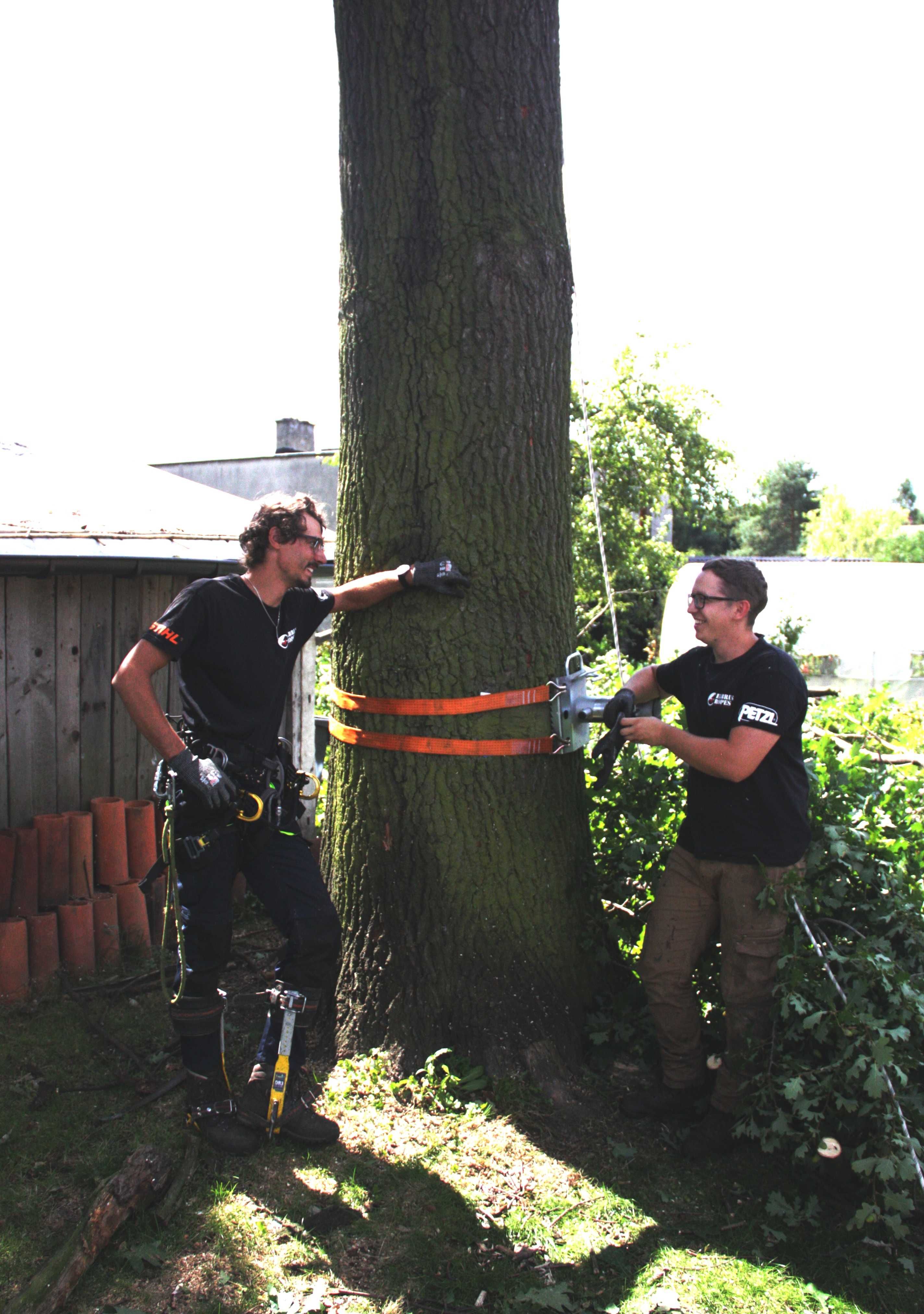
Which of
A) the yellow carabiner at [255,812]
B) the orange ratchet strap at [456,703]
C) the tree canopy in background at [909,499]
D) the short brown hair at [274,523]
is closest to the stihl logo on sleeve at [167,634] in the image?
the short brown hair at [274,523]

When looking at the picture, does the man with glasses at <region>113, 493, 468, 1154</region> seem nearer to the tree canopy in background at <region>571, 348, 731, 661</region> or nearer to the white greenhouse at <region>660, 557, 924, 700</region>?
the white greenhouse at <region>660, 557, 924, 700</region>

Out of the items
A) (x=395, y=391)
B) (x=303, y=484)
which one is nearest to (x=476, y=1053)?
(x=395, y=391)

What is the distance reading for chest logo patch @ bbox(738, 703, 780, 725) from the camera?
3229 mm

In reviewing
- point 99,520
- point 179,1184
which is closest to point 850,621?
point 99,520

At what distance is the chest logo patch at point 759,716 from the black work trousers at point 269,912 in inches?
62.1

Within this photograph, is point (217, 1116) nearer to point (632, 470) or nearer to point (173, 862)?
point (173, 862)

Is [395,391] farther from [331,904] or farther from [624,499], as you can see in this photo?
[624,499]

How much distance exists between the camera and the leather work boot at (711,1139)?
3.29m

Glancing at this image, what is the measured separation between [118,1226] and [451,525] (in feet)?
8.05

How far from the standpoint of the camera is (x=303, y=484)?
2502 cm

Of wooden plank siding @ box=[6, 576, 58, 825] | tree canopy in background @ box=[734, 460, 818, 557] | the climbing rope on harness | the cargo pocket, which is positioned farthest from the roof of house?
tree canopy in background @ box=[734, 460, 818, 557]

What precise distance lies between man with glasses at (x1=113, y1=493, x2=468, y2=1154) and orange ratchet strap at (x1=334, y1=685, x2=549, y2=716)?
378mm

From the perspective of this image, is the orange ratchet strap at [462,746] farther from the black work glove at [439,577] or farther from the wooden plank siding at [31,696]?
the wooden plank siding at [31,696]

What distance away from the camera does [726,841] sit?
11.1 ft
